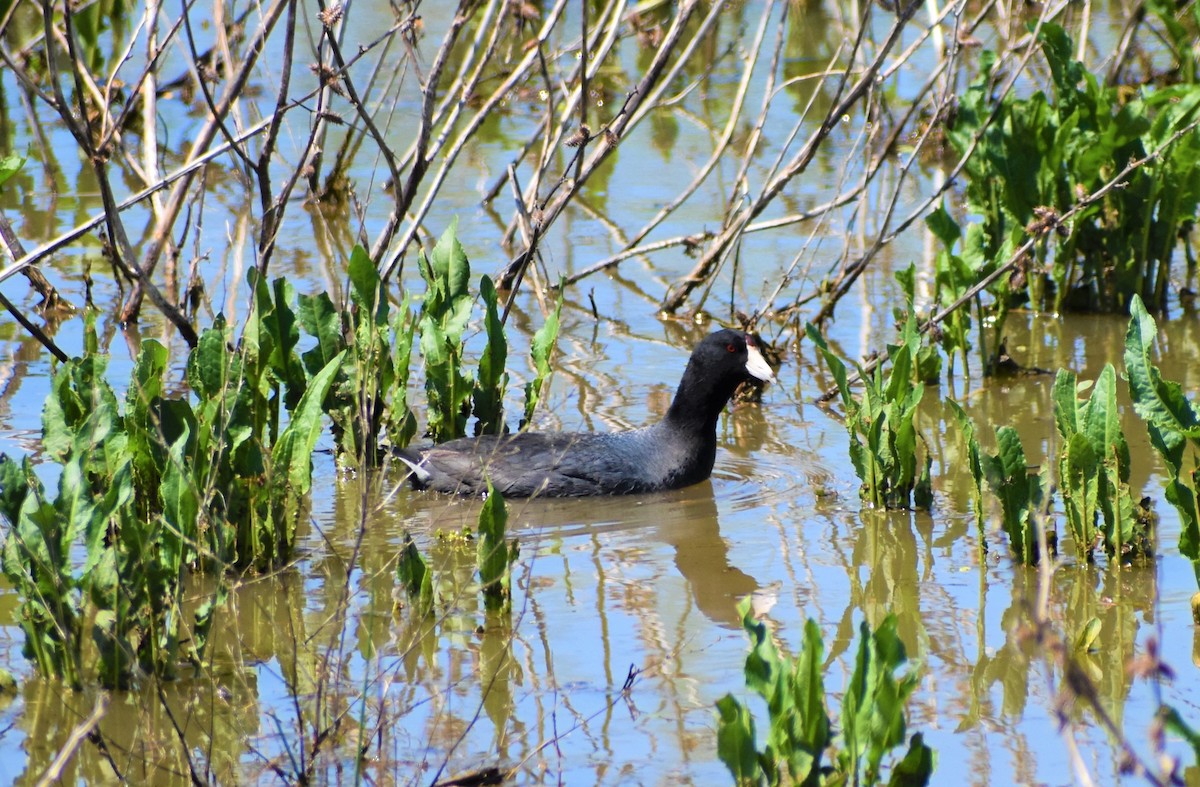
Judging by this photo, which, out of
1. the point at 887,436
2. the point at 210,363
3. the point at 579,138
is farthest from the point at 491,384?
the point at 887,436

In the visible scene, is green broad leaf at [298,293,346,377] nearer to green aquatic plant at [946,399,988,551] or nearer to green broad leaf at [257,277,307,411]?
green broad leaf at [257,277,307,411]

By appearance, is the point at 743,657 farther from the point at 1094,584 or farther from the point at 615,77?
the point at 615,77

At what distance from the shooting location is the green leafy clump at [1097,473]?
486 cm

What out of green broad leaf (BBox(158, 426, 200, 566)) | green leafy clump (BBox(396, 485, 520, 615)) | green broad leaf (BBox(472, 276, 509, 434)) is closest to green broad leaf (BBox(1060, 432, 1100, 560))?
green leafy clump (BBox(396, 485, 520, 615))

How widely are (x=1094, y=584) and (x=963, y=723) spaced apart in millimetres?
1155

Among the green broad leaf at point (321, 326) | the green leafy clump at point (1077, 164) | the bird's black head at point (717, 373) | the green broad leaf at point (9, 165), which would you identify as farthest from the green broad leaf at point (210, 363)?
the green leafy clump at point (1077, 164)

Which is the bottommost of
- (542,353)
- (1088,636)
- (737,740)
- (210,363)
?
(1088,636)

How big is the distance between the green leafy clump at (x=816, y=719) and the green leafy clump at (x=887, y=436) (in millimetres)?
2193

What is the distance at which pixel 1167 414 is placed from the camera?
4648mm

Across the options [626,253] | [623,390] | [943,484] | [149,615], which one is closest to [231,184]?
[626,253]

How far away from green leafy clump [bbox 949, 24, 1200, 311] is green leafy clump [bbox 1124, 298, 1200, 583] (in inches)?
104

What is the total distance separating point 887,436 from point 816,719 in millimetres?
2410

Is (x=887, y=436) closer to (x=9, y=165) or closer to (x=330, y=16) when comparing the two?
(x=330, y=16)

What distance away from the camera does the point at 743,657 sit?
436 cm
